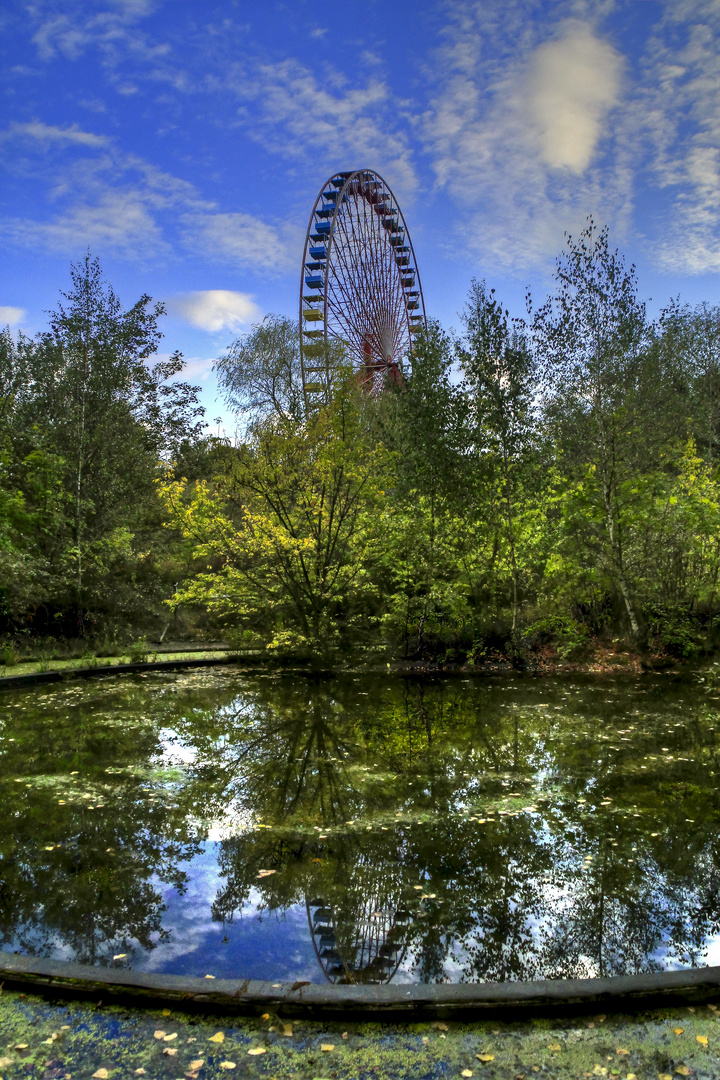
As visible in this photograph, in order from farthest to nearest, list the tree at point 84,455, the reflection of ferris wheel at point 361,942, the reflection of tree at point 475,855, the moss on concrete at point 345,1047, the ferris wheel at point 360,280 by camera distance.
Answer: the ferris wheel at point 360,280 < the tree at point 84,455 < the reflection of tree at point 475,855 < the reflection of ferris wheel at point 361,942 < the moss on concrete at point 345,1047

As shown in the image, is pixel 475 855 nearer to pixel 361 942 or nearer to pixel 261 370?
pixel 361 942

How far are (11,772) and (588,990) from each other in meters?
5.48

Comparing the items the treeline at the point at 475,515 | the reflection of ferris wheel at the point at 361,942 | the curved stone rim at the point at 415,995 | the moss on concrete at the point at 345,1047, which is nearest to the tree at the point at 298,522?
the treeline at the point at 475,515

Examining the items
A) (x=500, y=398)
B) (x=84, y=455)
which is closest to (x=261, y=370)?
(x=84, y=455)

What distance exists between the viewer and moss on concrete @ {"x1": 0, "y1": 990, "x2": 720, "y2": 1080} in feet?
7.92

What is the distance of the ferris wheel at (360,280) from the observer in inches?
861

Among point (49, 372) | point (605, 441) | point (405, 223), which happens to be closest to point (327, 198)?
point (405, 223)

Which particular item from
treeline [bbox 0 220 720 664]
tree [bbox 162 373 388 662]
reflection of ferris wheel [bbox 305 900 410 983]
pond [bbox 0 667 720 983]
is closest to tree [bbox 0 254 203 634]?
treeline [bbox 0 220 720 664]

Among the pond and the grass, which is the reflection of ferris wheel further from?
the grass

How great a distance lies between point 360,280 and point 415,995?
2332cm

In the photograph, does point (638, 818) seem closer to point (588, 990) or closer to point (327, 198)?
point (588, 990)

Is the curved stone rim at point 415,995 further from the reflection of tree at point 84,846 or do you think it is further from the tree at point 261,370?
the tree at point 261,370

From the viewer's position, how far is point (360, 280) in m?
23.6

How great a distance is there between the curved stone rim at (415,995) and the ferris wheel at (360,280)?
18049mm
